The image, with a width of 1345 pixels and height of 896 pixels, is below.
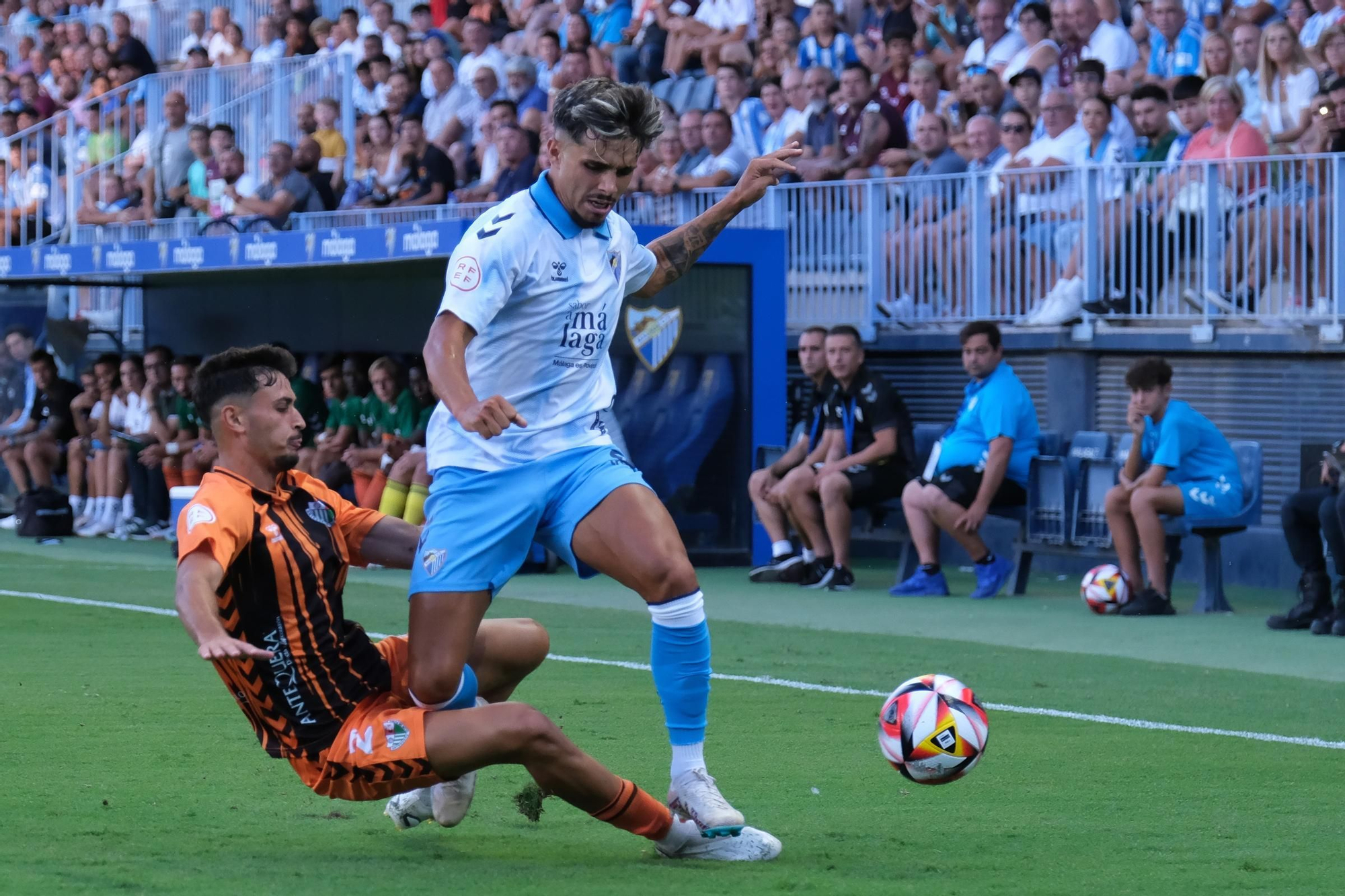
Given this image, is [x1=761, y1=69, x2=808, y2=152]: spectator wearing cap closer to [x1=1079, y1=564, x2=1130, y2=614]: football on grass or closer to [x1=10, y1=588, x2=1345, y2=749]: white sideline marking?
[x1=1079, y1=564, x2=1130, y2=614]: football on grass

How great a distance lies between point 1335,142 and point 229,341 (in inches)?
449

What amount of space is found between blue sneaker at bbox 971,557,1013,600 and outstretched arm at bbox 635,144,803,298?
7048 millimetres

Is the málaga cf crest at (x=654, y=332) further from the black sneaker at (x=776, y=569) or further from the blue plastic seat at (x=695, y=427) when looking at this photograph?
the black sneaker at (x=776, y=569)

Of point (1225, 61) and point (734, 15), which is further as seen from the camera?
point (734, 15)

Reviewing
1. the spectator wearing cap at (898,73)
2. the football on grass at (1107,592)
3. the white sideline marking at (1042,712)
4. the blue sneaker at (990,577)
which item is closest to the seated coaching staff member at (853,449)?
the blue sneaker at (990,577)

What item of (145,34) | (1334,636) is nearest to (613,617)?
(1334,636)

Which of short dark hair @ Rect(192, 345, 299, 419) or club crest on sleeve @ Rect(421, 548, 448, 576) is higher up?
short dark hair @ Rect(192, 345, 299, 419)

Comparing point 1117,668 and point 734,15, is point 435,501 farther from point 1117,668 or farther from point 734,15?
point 734,15

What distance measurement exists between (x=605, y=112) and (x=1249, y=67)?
991 centimetres

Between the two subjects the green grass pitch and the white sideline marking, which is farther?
the white sideline marking

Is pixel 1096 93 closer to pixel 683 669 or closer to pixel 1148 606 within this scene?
pixel 1148 606

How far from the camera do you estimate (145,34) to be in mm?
26125

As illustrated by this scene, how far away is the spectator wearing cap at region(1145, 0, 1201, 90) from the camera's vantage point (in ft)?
48.8

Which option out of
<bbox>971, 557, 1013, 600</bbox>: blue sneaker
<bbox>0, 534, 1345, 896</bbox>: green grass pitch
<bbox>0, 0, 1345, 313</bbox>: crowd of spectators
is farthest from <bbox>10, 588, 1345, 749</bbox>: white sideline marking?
<bbox>0, 0, 1345, 313</bbox>: crowd of spectators
